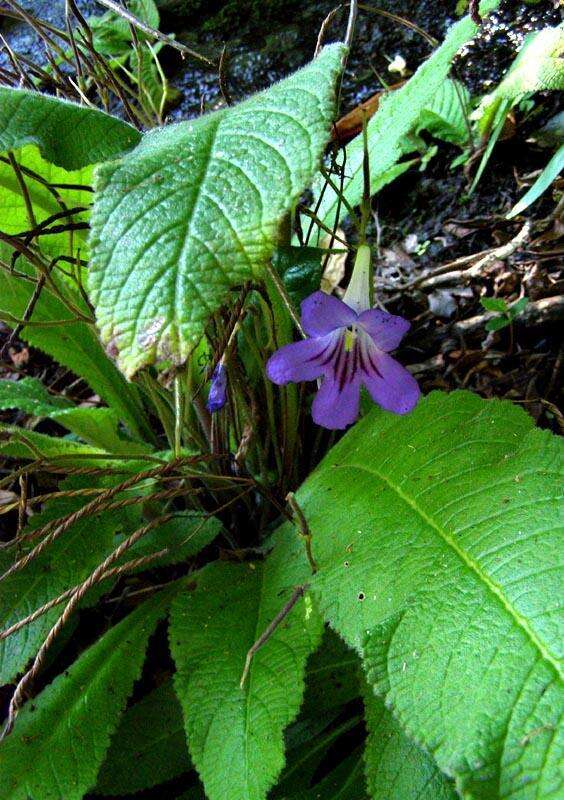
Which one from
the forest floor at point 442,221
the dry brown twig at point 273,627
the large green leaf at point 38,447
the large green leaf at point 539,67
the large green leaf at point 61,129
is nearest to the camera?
the large green leaf at point 61,129

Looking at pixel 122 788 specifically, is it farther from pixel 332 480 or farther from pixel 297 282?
pixel 297 282

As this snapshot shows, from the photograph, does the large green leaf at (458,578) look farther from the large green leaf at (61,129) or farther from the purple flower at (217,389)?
the large green leaf at (61,129)

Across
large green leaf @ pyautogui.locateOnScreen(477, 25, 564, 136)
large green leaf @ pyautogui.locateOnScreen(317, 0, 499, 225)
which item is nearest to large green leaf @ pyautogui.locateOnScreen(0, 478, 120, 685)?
large green leaf @ pyautogui.locateOnScreen(317, 0, 499, 225)

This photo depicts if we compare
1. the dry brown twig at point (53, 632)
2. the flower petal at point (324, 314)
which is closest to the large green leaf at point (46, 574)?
the dry brown twig at point (53, 632)

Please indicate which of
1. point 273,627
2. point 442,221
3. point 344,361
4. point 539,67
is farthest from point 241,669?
point 442,221

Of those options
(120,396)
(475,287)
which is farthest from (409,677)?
(475,287)

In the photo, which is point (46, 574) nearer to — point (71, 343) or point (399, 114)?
point (71, 343)
